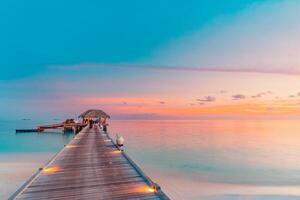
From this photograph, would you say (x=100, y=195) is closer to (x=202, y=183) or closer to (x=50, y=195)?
(x=50, y=195)

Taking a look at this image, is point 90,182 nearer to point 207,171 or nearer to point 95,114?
point 207,171

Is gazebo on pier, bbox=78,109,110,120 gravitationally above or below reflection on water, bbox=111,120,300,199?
above

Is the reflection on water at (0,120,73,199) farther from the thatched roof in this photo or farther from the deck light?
the thatched roof

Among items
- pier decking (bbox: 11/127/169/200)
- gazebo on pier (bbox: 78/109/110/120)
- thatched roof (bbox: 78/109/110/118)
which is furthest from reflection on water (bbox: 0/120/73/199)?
thatched roof (bbox: 78/109/110/118)

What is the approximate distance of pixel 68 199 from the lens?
23.8ft

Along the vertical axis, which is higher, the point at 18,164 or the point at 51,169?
the point at 51,169

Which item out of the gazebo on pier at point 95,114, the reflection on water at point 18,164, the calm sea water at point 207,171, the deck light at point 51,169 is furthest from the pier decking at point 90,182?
the gazebo on pier at point 95,114

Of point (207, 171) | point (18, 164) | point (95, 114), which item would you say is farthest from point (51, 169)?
point (95, 114)

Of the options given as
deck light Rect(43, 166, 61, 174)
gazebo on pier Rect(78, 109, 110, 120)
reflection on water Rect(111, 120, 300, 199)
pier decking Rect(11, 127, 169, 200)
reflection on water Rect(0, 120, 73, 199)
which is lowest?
reflection on water Rect(111, 120, 300, 199)

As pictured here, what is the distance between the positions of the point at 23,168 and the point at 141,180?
1646 cm

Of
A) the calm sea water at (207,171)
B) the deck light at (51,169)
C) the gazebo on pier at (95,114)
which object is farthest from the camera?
the gazebo on pier at (95,114)

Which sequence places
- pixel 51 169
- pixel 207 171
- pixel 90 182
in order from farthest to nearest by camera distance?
pixel 207 171 < pixel 51 169 < pixel 90 182

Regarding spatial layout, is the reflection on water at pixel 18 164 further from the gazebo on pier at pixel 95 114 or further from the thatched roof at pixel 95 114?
the thatched roof at pixel 95 114

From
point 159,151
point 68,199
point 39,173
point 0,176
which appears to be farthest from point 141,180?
point 159,151
